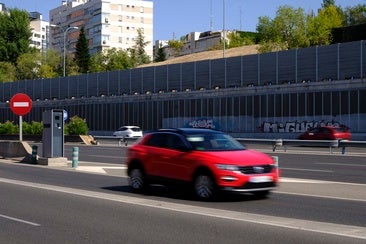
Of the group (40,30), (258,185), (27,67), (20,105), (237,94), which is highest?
(40,30)

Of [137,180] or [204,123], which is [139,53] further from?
[137,180]

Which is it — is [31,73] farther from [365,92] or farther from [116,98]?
[365,92]

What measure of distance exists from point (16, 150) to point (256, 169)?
752 inches

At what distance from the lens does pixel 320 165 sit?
2633 cm

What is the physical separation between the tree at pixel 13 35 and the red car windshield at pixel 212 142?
368 ft

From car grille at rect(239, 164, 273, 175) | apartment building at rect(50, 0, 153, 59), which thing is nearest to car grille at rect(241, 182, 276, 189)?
car grille at rect(239, 164, 273, 175)

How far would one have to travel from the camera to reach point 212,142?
14.9 m

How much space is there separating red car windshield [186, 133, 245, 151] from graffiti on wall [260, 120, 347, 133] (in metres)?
36.5

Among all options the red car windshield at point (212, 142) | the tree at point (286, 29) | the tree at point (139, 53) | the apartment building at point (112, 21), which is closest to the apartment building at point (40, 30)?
Answer: the apartment building at point (112, 21)

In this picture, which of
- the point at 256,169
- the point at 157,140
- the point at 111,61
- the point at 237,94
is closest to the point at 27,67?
the point at 111,61

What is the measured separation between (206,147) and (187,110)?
159 ft

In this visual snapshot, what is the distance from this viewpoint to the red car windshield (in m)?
14.7

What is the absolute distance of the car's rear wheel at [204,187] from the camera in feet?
46.4

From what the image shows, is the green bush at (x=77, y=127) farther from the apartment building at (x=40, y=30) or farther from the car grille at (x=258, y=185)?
the apartment building at (x=40, y=30)
